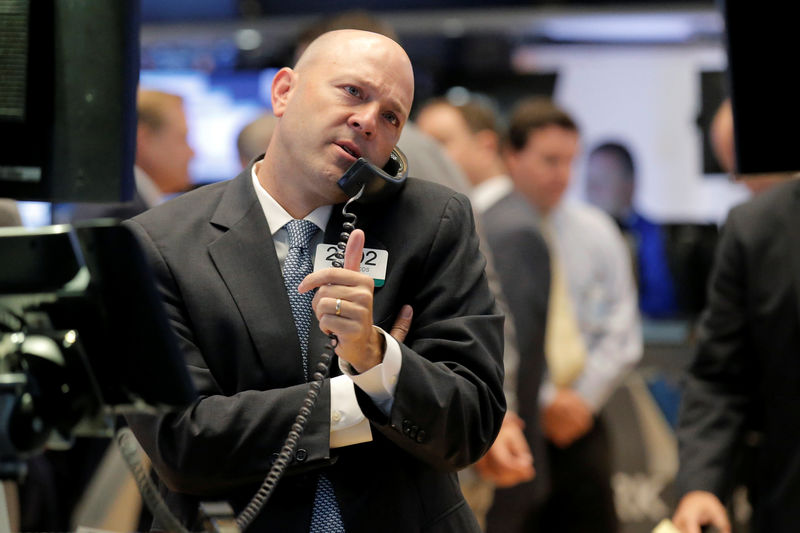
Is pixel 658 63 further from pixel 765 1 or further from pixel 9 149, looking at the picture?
pixel 9 149

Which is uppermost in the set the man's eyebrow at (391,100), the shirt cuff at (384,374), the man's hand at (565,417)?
the man's eyebrow at (391,100)

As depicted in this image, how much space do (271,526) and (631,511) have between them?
3.91 m

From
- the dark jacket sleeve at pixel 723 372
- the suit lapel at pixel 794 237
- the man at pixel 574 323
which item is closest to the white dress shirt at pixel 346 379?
the dark jacket sleeve at pixel 723 372

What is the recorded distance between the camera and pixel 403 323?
1707mm

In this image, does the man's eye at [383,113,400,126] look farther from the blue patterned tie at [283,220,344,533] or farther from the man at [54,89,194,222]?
the man at [54,89,194,222]

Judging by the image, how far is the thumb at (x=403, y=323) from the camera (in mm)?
1697

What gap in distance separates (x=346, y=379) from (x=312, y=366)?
2.4 inches

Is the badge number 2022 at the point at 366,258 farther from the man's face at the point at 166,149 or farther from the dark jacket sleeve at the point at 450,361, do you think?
the man's face at the point at 166,149

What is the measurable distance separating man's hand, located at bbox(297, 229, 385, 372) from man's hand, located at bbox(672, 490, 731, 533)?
1.16 metres

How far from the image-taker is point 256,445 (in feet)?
5.28

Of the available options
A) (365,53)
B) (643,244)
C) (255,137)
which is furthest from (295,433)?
(643,244)

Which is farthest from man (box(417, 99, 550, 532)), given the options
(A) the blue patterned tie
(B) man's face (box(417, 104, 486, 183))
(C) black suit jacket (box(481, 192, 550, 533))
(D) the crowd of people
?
(A) the blue patterned tie

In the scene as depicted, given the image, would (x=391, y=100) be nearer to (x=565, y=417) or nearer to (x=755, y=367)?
(x=755, y=367)

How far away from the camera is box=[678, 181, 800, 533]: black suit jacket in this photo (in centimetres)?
250
